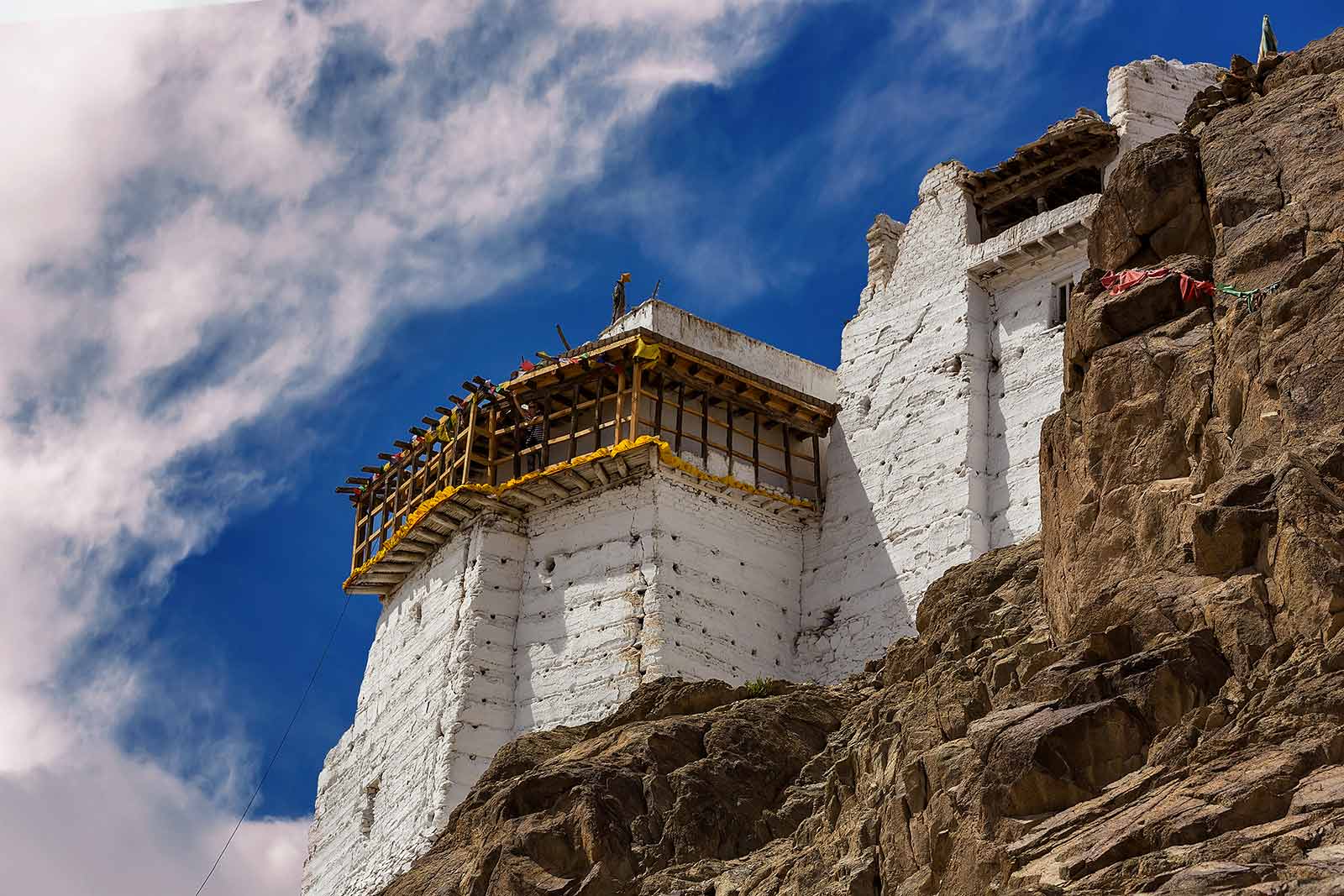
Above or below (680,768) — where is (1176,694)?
below

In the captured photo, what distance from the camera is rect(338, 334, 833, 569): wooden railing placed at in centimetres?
3803

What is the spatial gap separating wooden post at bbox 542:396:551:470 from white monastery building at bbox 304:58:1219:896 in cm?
8

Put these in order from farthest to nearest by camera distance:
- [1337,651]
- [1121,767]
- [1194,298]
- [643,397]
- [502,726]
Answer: [643,397], [502,726], [1194,298], [1121,767], [1337,651]

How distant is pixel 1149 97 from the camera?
38.6 metres

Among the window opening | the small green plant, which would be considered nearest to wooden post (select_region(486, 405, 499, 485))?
the window opening

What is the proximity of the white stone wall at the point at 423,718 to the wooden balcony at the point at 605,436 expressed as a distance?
0.83 meters

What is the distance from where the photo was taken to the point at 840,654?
3584 centimetres

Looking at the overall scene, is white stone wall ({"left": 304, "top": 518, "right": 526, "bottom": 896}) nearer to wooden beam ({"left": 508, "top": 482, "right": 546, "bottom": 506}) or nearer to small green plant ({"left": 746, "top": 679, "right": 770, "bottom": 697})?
wooden beam ({"left": 508, "top": 482, "right": 546, "bottom": 506})

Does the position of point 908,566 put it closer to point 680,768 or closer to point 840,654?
point 840,654

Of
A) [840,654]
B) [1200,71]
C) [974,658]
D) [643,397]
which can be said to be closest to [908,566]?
[840,654]

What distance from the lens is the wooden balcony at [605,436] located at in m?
37.6

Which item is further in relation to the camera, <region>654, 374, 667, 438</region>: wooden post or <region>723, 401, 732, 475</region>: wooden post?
<region>723, 401, 732, 475</region>: wooden post

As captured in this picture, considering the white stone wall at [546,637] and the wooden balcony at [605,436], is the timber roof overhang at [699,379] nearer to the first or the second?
the wooden balcony at [605,436]

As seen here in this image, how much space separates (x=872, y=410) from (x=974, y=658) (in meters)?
19.4
